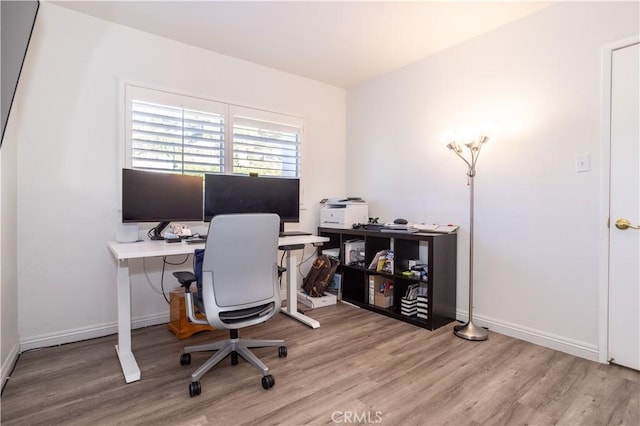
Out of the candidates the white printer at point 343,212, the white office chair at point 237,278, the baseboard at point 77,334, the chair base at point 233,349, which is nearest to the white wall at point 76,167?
the baseboard at point 77,334

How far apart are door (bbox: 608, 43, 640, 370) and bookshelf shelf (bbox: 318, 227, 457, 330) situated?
43.0 inches

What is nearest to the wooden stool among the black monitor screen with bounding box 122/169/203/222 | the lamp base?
the black monitor screen with bounding box 122/169/203/222

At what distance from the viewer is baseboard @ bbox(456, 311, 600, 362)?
2.26m

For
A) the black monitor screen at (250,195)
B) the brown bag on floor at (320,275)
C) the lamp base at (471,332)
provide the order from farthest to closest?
1. the brown bag on floor at (320,275)
2. the black monitor screen at (250,195)
3. the lamp base at (471,332)

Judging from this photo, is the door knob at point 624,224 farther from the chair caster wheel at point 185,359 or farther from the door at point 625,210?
the chair caster wheel at point 185,359

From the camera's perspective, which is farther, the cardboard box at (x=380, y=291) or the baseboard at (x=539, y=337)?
the cardboard box at (x=380, y=291)

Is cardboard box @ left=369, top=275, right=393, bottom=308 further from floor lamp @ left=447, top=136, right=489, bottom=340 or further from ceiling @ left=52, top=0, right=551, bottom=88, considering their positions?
ceiling @ left=52, top=0, right=551, bottom=88

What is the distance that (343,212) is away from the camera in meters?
3.54

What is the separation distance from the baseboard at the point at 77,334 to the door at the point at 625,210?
350 centimetres

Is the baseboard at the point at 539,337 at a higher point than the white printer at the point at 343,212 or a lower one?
lower

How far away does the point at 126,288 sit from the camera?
2.11 meters

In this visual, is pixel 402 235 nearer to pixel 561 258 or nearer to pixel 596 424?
pixel 561 258

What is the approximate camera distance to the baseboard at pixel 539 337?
7.43 feet

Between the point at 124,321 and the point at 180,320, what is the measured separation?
0.52 metres
